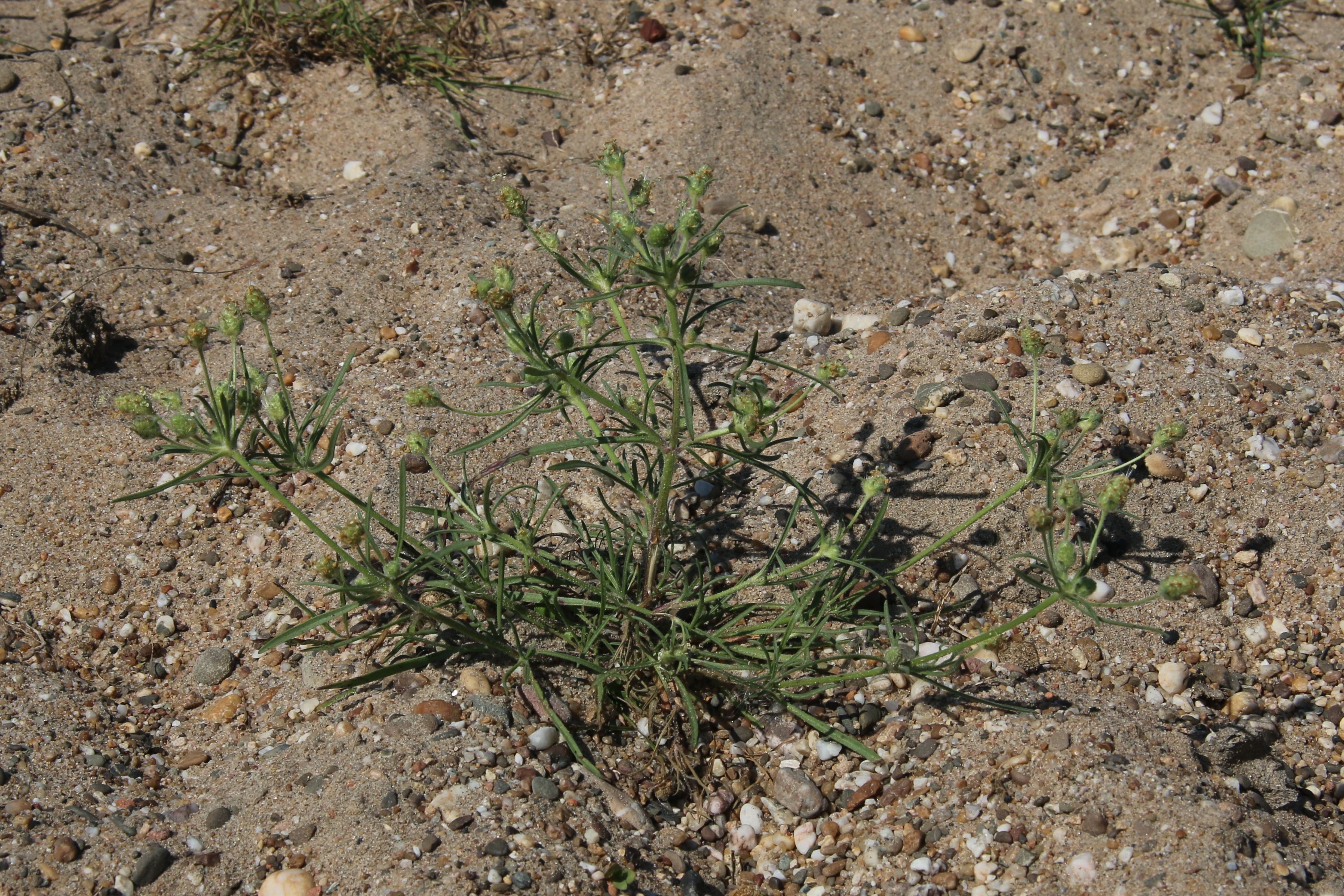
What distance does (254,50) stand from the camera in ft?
13.7

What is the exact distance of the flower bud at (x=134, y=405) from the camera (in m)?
1.93

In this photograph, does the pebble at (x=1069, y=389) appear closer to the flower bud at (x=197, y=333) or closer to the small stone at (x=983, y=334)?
the small stone at (x=983, y=334)

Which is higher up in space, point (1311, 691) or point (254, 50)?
point (254, 50)

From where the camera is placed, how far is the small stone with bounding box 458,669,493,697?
8.02ft

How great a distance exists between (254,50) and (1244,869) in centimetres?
434

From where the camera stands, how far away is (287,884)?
6.68ft

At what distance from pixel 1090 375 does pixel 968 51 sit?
208cm

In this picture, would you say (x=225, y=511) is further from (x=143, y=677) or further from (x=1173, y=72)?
(x=1173, y=72)

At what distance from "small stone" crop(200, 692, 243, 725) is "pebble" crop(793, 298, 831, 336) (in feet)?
6.68

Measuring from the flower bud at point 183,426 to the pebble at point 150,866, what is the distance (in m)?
0.86

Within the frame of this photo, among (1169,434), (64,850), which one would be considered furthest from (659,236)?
(64,850)

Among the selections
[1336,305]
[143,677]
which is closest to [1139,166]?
[1336,305]

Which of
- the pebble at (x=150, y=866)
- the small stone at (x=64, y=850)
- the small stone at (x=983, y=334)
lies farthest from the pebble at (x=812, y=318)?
the small stone at (x=64, y=850)

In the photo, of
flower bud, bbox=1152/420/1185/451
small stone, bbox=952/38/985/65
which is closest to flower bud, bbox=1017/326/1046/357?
flower bud, bbox=1152/420/1185/451
